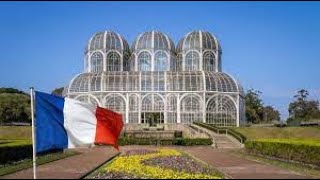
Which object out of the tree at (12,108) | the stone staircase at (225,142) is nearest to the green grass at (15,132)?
the stone staircase at (225,142)

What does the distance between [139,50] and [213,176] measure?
63325 mm

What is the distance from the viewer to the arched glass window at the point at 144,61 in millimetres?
82062

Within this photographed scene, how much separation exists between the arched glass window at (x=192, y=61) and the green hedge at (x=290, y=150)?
43.8 metres

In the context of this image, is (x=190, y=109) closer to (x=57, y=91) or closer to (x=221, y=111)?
(x=221, y=111)

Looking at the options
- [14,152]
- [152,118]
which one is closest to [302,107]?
[152,118]

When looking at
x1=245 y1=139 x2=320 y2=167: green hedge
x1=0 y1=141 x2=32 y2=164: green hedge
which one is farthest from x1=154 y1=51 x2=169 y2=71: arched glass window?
x1=0 y1=141 x2=32 y2=164: green hedge

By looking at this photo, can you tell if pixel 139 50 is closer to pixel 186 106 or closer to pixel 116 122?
pixel 186 106

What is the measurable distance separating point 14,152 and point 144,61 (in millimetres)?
53349

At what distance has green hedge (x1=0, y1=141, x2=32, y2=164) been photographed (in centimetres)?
2836

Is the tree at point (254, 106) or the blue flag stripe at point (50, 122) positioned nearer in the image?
the blue flag stripe at point (50, 122)

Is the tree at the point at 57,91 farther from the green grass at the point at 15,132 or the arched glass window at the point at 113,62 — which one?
the green grass at the point at 15,132

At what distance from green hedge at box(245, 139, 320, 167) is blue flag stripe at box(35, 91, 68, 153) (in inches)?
560

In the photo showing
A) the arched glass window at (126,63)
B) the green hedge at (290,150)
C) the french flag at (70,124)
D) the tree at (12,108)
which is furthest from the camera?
the tree at (12,108)

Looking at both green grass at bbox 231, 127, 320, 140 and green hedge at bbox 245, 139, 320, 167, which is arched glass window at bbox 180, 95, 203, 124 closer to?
green grass at bbox 231, 127, 320, 140
